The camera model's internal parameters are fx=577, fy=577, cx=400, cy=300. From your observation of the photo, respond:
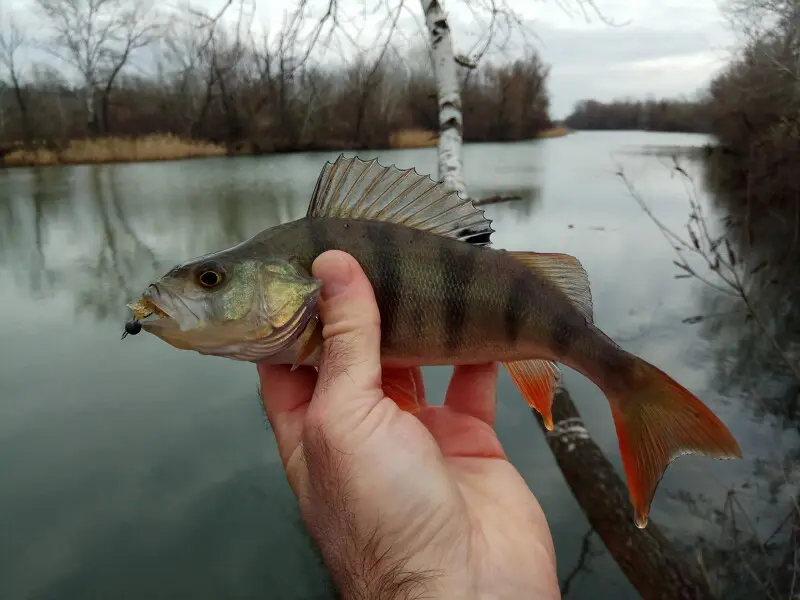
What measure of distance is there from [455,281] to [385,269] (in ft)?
0.66

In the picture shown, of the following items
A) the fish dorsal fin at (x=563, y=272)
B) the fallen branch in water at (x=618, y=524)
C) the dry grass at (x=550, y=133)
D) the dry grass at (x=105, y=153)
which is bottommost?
the fallen branch in water at (x=618, y=524)

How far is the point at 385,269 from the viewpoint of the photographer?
1.64 m

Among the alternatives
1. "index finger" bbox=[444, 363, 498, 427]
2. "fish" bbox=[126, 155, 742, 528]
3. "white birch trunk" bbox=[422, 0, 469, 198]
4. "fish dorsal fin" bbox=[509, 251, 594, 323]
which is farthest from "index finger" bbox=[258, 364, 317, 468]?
"white birch trunk" bbox=[422, 0, 469, 198]

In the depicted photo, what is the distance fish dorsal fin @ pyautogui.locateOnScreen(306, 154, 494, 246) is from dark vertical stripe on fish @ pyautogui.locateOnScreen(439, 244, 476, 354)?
86 mm

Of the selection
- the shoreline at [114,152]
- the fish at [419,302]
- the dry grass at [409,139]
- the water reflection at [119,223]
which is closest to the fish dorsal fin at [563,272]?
the fish at [419,302]

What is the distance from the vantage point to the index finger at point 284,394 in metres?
1.87

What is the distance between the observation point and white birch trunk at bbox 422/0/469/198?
200 inches

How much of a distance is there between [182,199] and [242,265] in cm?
1219

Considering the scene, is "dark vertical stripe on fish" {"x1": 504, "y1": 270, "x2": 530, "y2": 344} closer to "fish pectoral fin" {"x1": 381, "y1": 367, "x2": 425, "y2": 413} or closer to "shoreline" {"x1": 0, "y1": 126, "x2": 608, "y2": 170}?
"fish pectoral fin" {"x1": 381, "y1": 367, "x2": 425, "y2": 413}

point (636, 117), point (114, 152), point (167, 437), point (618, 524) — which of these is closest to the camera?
point (618, 524)

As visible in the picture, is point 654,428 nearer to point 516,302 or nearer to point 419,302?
point 516,302

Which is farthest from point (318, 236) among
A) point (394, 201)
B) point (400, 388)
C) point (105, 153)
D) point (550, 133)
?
point (550, 133)

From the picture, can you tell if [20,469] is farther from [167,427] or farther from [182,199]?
[182,199]

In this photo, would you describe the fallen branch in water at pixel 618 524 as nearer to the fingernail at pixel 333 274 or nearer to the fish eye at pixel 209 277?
the fingernail at pixel 333 274
